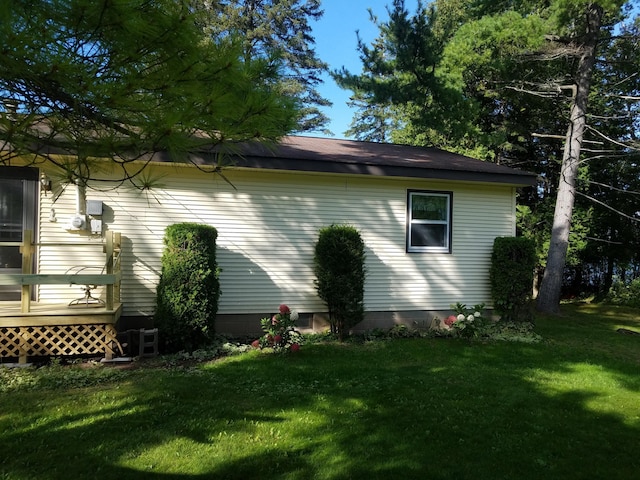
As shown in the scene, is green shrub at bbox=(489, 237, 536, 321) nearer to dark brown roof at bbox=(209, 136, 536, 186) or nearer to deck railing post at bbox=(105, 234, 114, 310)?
dark brown roof at bbox=(209, 136, 536, 186)

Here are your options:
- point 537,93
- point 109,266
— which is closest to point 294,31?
point 537,93

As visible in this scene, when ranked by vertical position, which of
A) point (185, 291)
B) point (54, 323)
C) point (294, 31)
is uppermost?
point (294, 31)

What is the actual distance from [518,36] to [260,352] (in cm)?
1008

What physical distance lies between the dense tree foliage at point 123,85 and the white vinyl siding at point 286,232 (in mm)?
4064

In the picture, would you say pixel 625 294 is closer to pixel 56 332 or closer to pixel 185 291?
pixel 185 291

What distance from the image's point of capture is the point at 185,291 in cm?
599

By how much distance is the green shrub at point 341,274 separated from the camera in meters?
6.83

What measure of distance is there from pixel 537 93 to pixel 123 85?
11456mm

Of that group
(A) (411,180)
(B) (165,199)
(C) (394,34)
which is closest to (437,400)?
(A) (411,180)

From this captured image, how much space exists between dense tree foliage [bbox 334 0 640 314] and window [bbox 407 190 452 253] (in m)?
4.04

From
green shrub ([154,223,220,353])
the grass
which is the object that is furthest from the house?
the grass

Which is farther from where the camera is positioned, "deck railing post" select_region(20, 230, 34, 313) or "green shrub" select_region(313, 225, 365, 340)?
"green shrub" select_region(313, 225, 365, 340)

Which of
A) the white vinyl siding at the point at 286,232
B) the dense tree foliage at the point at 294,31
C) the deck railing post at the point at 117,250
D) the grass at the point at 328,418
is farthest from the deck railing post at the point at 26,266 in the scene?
the dense tree foliage at the point at 294,31

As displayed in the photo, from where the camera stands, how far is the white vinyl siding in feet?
22.1
